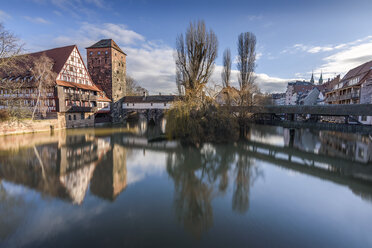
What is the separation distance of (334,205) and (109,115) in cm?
2657

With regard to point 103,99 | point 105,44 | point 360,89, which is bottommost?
point 103,99

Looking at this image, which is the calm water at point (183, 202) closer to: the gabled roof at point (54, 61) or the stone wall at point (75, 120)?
the stone wall at point (75, 120)

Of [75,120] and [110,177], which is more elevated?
[75,120]

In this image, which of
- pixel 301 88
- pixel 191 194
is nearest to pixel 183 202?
pixel 191 194

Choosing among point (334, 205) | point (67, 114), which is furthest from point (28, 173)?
point (67, 114)

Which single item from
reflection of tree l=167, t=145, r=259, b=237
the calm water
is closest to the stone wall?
the calm water

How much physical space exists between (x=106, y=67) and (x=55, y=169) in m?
22.0

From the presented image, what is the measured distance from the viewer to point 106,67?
25281 mm

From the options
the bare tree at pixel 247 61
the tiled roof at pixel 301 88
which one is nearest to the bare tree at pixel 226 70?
the bare tree at pixel 247 61

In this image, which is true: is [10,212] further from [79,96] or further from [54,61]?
[54,61]

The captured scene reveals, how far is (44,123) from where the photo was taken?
16.7 meters

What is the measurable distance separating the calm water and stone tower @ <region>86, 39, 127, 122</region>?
18.5 meters

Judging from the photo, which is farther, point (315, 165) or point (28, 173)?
point (315, 165)

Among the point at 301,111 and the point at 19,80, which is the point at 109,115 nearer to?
the point at 19,80
